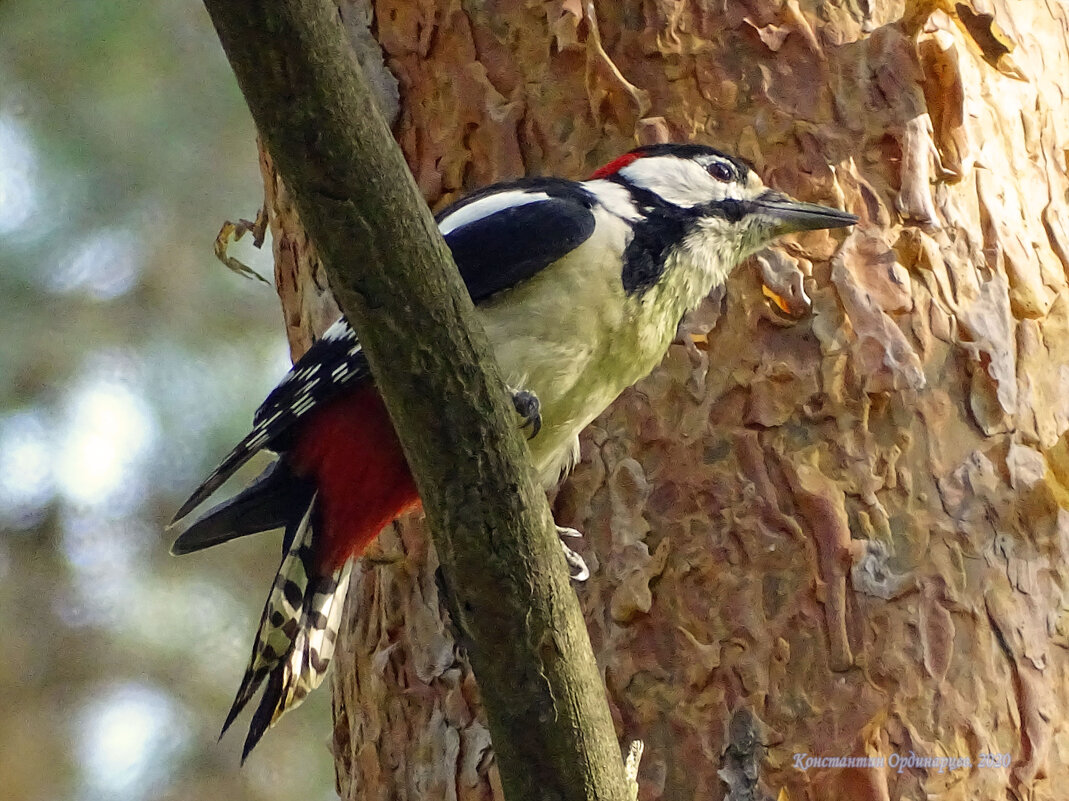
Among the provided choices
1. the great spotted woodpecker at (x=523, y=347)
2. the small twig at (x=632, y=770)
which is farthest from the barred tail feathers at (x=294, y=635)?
the small twig at (x=632, y=770)

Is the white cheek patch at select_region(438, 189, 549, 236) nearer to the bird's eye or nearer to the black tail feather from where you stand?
the bird's eye

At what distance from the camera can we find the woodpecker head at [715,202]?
221 cm

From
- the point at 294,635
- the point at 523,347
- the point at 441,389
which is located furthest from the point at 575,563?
the point at 441,389

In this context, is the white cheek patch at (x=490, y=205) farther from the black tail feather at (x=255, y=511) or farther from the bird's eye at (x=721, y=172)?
the black tail feather at (x=255, y=511)

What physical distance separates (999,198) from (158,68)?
10.4 ft

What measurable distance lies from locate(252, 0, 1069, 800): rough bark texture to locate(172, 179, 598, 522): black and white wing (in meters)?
0.38

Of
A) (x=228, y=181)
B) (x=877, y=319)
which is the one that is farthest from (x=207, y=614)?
(x=877, y=319)

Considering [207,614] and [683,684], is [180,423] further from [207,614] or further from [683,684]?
[683,684]

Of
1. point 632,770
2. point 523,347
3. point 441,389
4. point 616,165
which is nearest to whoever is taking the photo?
point 441,389

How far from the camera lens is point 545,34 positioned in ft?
8.26

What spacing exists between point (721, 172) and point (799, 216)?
17cm

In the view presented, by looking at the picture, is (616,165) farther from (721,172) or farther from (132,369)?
(132,369)

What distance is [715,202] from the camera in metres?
2.23

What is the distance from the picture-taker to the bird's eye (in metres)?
2.25
